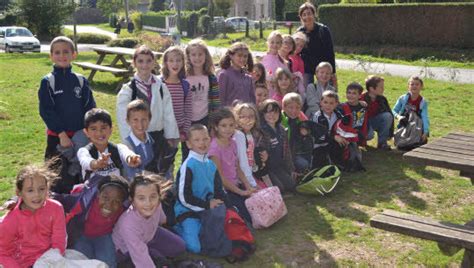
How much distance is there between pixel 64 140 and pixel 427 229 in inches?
132

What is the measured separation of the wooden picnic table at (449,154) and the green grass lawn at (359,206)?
3.05ft

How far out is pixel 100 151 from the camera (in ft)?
14.3

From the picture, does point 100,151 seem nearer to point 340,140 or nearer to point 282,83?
point 282,83

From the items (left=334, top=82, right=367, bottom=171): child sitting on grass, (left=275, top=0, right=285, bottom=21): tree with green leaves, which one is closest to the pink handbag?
(left=334, top=82, right=367, bottom=171): child sitting on grass

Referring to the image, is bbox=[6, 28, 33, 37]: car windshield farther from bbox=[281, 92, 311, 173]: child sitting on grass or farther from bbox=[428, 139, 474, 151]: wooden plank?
bbox=[428, 139, 474, 151]: wooden plank

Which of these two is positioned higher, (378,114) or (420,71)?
(420,71)

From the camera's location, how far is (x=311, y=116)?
7.12 meters

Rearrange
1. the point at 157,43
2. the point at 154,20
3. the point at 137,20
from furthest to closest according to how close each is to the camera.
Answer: the point at 154,20, the point at 137,20, the point at 157,43

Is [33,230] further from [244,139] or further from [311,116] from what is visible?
[311,116]

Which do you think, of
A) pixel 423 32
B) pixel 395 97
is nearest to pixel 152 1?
pixel 423 32

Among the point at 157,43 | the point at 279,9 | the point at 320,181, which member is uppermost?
the point at 279,9

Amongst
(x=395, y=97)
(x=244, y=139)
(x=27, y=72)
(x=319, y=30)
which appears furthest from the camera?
(x=27, y=72)

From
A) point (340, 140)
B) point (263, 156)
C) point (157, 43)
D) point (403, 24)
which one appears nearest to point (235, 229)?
point (263, 156)

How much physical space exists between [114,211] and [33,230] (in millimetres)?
658
